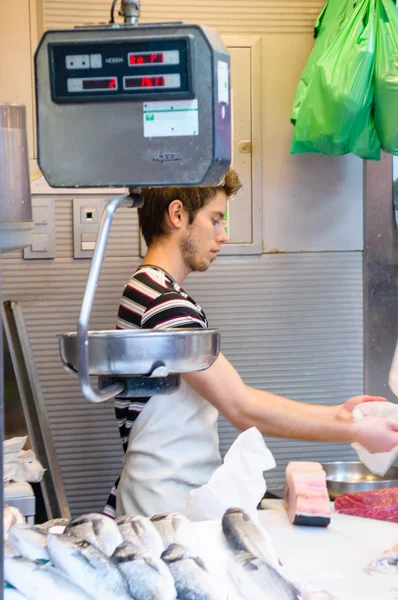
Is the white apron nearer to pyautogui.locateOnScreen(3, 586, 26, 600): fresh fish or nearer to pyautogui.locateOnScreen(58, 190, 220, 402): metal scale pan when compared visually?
pyautogui.locateOnScreen(3, 586, 26, 600): fresh fish

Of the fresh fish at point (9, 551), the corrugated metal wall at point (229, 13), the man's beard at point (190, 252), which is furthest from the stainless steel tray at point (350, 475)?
the corrugated metal wall at point (229, 13)

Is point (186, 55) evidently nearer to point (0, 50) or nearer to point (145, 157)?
point (145, 157)

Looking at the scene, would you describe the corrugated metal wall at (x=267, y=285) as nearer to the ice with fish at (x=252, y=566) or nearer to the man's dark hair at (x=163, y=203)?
the man's dark hair at (x=163, y=203)

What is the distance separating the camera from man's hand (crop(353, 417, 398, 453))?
2.12 meters

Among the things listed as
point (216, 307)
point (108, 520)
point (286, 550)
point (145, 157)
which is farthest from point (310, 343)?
point (145, 157)

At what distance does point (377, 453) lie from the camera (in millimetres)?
2178

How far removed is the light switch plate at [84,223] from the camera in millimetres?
3144

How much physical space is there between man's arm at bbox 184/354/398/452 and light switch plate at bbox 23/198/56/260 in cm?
107

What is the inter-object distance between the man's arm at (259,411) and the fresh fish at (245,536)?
0.82 m

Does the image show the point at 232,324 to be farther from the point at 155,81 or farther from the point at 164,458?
the point at 155,81

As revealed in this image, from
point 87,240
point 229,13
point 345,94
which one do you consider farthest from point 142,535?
point 229,13

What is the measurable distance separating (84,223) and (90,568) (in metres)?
2.09

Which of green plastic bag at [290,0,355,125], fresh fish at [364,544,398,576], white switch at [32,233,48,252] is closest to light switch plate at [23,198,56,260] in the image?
white switch at [32,233,48,252]

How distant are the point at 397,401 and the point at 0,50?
2.07m
